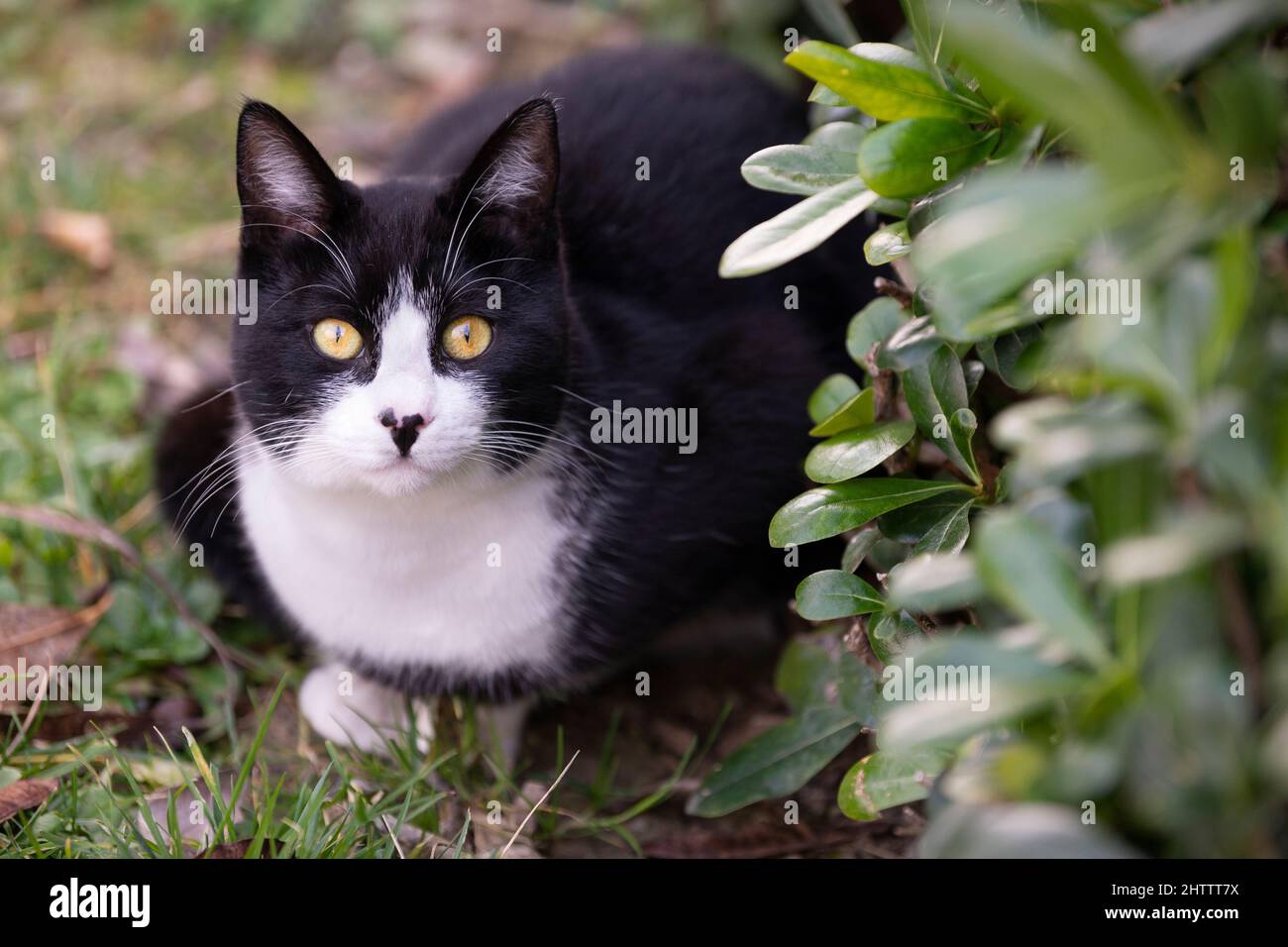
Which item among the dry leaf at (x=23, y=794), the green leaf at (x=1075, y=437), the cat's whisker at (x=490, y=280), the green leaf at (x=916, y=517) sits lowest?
the dry leaf at (x=23, y=794)

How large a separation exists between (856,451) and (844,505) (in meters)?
0.07

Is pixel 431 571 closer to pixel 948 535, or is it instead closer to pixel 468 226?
pixel 468 226

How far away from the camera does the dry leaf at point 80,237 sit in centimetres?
301

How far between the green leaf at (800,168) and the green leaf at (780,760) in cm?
79

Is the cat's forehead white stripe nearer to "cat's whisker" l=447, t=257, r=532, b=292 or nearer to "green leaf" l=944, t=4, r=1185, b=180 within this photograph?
"cat's whisker" l=447, t=257, r=532, b=292

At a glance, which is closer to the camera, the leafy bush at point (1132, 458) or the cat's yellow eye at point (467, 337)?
the leafy bush at point (1132, 458)

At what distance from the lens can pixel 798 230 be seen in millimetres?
1356

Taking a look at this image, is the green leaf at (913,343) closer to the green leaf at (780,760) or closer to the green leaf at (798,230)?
the green leaf at (798,230)

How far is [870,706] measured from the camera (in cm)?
166

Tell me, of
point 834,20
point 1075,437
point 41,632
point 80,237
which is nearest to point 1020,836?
point 1075,437

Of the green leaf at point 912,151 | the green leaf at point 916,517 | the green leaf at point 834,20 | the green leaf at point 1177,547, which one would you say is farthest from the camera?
the green leaf at point 834,20

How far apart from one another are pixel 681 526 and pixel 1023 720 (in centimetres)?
93


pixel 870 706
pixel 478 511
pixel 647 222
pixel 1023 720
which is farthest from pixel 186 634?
pixel 1023 720

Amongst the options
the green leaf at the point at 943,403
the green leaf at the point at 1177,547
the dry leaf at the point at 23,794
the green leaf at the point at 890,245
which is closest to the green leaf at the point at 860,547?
the green leaf at the point at 943,403
